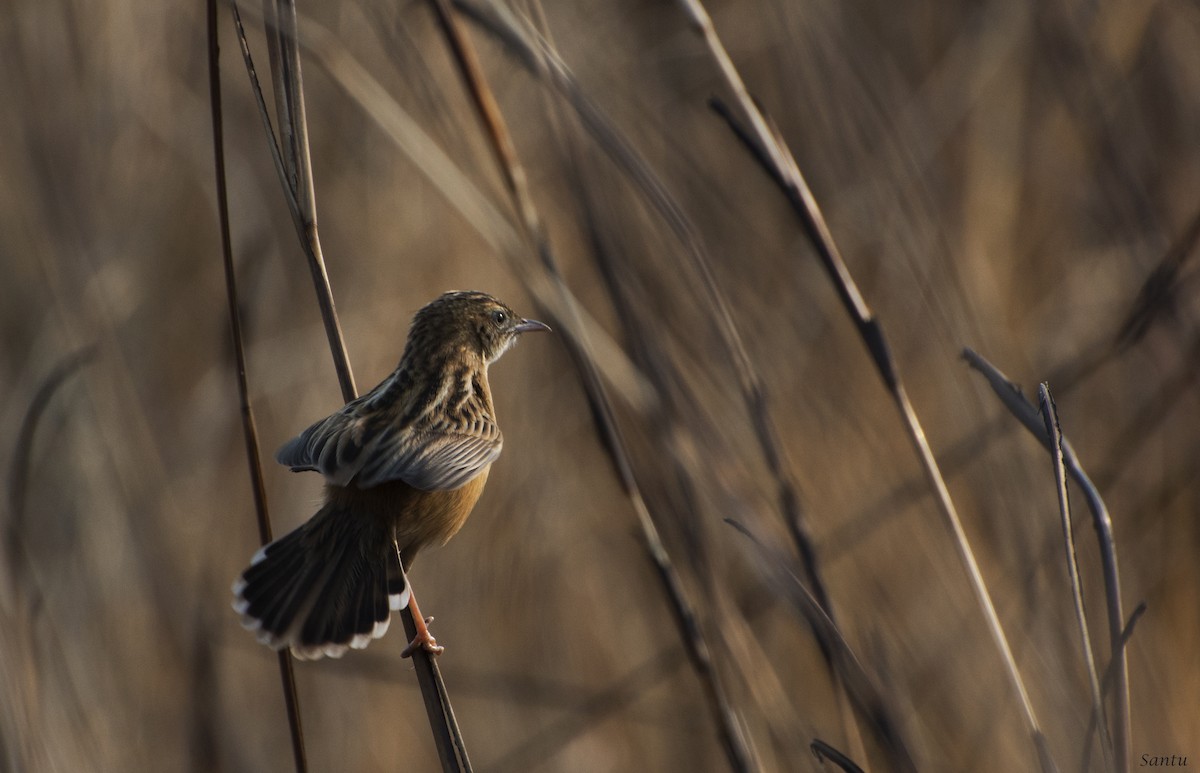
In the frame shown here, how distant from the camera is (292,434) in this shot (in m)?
4.70

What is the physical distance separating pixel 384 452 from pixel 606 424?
1.68 feet

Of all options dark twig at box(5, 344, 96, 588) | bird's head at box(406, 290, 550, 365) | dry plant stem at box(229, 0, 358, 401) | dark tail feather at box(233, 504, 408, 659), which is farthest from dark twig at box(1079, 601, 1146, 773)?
dark twig at box(5, 344, 96, 588)

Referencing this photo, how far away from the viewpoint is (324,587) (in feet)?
8.99

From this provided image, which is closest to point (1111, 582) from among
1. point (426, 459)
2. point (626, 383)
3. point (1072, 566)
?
point (1072, 566)

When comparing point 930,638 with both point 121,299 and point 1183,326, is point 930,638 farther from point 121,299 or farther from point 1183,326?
point 121,299

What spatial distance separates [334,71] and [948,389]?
256 cm

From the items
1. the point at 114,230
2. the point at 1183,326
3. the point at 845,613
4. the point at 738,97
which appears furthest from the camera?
the point at 114,230

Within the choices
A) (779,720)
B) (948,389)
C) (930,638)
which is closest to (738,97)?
(779,720)

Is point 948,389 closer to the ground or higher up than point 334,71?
closer to the ground

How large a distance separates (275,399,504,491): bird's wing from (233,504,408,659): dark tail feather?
0.18 metres

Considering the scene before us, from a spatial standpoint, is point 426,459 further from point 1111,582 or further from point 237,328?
point 1111,582

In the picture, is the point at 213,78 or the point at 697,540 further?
the point at 697,540

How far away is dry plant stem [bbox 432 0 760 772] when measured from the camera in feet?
8.07

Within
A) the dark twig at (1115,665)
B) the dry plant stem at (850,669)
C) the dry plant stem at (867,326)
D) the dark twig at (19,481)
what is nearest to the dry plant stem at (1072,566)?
the dark twig at (1115,665)
